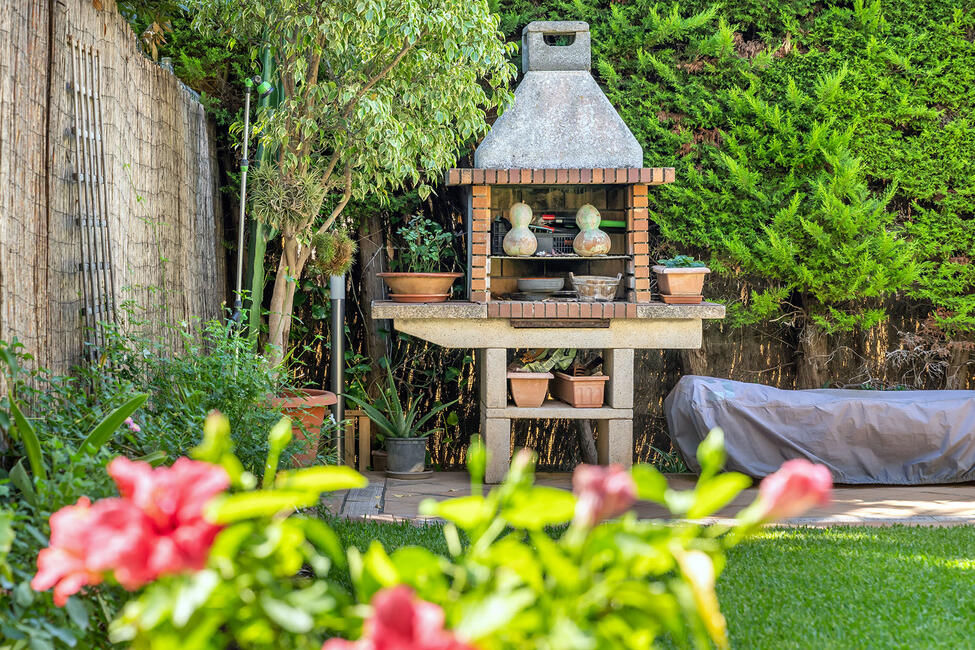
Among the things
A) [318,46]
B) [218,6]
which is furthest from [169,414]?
[218,6]

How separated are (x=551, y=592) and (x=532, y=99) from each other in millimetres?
4404

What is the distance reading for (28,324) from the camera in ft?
8.21

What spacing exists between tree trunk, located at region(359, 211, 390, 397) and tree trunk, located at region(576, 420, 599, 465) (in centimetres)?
132

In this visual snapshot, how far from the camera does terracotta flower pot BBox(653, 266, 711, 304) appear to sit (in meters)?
4.92

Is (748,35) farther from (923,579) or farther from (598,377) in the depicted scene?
(923,579)

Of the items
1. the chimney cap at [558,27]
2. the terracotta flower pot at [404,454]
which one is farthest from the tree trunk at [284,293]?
the chimney cap at [558,27]

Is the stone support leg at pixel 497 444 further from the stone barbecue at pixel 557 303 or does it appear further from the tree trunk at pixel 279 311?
the tree trunk at pixel 279 311

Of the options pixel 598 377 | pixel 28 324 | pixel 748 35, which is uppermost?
pixel 748 35

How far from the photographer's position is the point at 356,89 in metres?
4.01

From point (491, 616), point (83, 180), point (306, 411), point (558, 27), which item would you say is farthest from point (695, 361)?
point (491, 616)

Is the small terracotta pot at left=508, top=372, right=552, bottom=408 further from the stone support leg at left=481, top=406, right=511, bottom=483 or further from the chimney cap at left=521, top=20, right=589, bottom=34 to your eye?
the chimney cap at left=521, top=20, right=589, bottom=34

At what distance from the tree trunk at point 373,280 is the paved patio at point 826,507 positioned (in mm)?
822

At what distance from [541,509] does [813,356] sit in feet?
17.4

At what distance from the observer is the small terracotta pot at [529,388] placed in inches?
194
